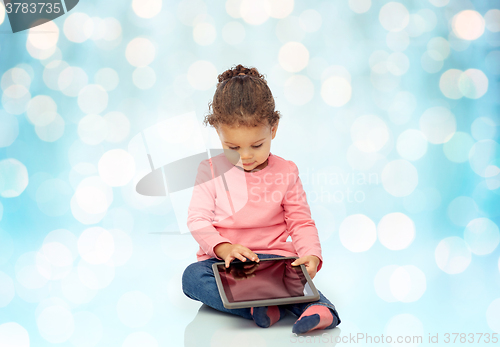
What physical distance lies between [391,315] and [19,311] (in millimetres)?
763

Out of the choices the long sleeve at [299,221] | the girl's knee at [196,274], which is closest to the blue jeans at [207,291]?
the girl's knee at [196,274]

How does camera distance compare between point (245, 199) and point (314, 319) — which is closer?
point (314, 319)

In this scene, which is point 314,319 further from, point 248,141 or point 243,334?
point 248,141

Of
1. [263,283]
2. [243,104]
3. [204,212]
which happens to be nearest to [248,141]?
[243,104]

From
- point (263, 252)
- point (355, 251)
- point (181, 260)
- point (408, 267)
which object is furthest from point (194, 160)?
point (408, 267)

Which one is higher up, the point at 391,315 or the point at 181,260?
the point at 181,260

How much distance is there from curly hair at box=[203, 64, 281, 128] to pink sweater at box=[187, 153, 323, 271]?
0.12 meters

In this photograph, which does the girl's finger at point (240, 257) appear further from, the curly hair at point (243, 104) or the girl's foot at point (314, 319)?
the curly hair at point (243, 104)

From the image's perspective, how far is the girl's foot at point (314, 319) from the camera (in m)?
0.86

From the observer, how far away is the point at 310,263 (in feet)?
3.29

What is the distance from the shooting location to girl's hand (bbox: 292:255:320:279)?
3.25 ft

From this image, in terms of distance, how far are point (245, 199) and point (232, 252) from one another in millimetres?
179

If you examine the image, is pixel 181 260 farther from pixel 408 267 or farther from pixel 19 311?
pixel 408 267

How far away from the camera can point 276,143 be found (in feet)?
5.21
